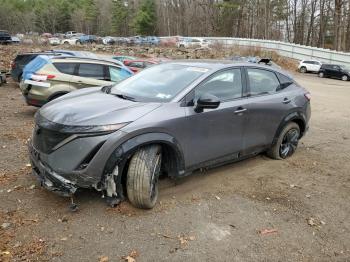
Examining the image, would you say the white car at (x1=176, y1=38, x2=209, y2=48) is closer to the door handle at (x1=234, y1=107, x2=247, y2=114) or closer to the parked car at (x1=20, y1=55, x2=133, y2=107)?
the parked car at (x1=20, y1=55, x2=133, y2=107)

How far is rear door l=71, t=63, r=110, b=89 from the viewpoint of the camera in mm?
9477

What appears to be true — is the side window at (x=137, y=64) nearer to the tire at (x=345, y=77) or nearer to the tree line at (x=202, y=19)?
the tire at (x=345, y=77)

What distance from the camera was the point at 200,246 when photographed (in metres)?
3.93

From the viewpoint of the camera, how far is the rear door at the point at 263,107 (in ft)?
18.5

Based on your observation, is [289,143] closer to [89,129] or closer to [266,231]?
[266,231]

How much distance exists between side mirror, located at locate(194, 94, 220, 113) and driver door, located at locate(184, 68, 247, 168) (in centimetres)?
7

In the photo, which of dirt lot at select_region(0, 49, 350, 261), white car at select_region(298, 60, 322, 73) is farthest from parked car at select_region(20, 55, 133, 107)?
white car at select_region(298, 60, 322, 73)

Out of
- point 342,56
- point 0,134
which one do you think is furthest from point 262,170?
point 342,56

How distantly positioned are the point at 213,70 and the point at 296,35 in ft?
197

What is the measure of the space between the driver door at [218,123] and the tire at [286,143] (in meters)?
1.16

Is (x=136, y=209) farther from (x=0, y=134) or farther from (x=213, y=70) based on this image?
(x=0, y=134)

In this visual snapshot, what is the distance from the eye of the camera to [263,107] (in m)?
5.77

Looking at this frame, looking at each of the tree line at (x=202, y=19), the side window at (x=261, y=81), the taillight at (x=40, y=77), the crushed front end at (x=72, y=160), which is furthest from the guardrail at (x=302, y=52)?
the crushed front end at (x=72, y=160)

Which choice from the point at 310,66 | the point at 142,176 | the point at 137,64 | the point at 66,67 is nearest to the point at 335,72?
the point at 310,66
